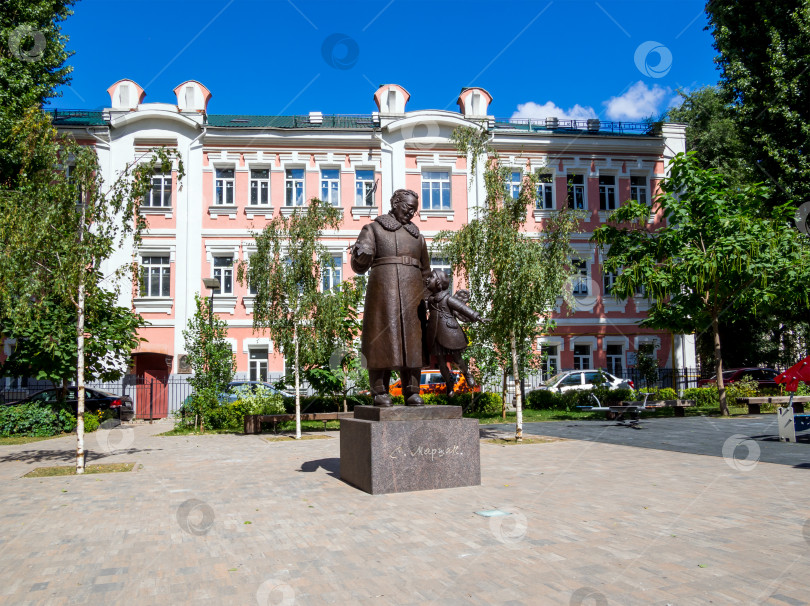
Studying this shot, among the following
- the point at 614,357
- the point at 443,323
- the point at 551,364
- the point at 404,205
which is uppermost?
the point at 404,205

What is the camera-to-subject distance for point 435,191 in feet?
93.0

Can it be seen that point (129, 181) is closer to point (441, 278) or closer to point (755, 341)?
point (441, 278)

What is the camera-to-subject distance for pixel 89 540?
542 cm

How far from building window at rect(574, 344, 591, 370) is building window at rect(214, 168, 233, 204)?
620 inches

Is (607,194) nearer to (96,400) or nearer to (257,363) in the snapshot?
(257,363)

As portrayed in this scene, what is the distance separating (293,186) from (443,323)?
2108cm

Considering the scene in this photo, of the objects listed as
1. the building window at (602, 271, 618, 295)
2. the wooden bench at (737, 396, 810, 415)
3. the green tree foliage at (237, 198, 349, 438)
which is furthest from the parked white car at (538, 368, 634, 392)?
the green tree foliage at (237, 198, 349, 438)

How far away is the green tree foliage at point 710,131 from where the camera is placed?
31914 millimetres

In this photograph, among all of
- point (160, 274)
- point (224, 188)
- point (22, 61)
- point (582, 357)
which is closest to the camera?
point (22, 61)

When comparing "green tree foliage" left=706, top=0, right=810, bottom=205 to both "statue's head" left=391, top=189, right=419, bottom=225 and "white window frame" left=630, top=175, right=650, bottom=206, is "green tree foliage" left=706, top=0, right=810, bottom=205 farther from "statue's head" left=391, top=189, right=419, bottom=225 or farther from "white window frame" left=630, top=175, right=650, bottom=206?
"statue's head" left=391, top=189, right=419, bottom=225

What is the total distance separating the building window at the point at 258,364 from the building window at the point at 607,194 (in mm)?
15934
